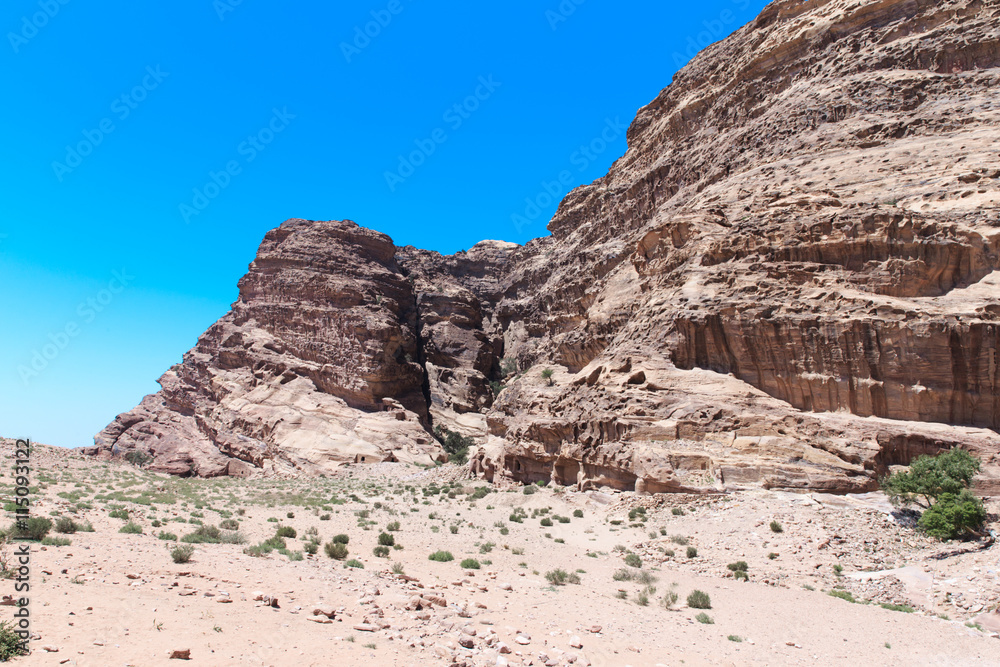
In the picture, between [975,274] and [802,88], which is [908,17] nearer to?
[802,88]

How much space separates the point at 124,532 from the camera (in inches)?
608

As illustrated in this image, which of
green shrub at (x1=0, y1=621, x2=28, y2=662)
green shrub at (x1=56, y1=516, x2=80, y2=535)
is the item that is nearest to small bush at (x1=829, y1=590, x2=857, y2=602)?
green shrub at (x1=0, y1=621, x2=28, y2=662)

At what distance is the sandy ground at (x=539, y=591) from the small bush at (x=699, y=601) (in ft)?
1.22

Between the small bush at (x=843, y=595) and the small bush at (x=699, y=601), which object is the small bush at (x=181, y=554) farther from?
the small bush at (x=843, y=595)

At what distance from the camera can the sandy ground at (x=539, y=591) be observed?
862 centimetres

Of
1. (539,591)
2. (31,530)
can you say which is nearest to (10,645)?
(31,530)

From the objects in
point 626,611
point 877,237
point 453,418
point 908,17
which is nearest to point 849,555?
point 626,611

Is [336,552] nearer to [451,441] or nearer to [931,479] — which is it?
[931,479]

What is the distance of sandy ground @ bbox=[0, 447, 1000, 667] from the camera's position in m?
8.62

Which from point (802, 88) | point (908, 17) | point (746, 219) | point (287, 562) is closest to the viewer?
point (287, 562)

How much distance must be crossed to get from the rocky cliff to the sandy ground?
300cm

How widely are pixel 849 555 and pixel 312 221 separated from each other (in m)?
65.4

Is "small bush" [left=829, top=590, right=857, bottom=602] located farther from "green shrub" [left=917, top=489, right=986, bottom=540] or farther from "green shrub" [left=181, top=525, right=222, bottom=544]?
"green shrub" [left=181, top=525, right=222, bottom=544]

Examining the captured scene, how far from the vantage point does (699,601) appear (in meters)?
12.8
